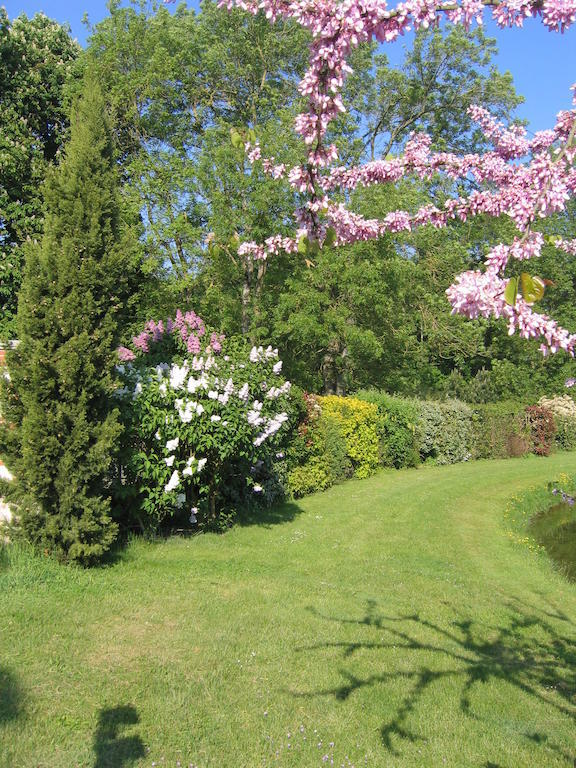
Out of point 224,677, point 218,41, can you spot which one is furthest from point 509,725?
A: point 218,41

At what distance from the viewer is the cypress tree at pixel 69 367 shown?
17.4ft

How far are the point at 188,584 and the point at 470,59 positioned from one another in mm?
26959

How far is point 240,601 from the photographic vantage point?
522 centimetres

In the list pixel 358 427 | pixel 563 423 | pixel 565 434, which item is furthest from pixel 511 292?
pixel 565 434

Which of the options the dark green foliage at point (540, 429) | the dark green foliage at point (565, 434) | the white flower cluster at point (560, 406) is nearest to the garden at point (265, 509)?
the dark green foliage at point (540, 429)

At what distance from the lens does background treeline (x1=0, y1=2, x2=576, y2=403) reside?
15516 mm

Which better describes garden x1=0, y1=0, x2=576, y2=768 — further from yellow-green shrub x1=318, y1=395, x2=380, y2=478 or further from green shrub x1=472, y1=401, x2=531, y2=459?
green shrub x1=472, y1=401, x2=531, y2=459

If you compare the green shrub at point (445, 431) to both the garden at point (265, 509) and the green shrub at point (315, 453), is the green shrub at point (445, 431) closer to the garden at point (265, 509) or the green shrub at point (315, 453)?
the garden at point (265, 509)

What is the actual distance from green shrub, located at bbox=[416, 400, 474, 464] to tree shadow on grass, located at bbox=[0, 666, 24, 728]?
13.6 meters

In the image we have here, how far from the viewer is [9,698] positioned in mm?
3371

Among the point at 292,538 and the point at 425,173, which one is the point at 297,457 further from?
the point at 425,173

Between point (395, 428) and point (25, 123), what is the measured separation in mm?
12373

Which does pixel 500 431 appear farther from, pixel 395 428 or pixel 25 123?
pixel 25 123

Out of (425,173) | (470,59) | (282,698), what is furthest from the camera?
(470,59)
